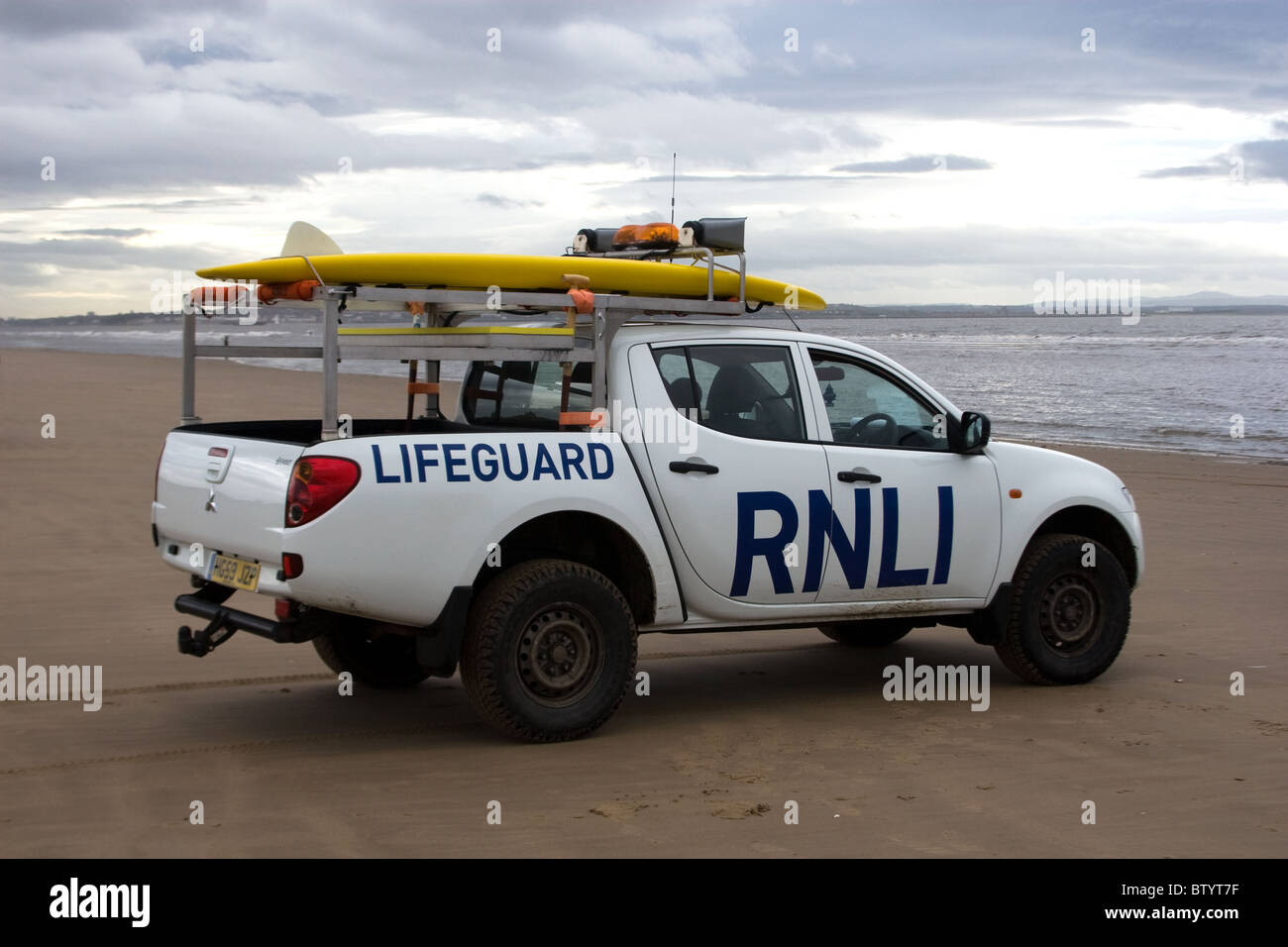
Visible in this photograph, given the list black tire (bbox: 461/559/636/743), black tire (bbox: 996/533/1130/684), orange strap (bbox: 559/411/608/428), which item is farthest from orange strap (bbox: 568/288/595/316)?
black tire (bbox: 996/533/1130/684)

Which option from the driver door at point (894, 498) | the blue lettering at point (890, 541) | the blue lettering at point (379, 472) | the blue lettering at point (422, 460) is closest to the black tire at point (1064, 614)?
the driver door at point (894, 498)

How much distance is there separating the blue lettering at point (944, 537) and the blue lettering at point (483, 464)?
7.94ft

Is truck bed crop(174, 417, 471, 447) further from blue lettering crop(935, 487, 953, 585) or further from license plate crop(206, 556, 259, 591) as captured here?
blue lettering crop(935, 487, 953, 585)

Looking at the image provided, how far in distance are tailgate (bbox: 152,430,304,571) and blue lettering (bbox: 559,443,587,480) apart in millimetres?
1121

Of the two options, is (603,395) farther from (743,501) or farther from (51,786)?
(51,786)

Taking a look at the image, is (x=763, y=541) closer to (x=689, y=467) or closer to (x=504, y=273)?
(x=689, y=467)

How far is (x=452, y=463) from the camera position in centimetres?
585

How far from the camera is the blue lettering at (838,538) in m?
6.77

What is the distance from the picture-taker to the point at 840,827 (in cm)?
518

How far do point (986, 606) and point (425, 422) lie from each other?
2999 mm

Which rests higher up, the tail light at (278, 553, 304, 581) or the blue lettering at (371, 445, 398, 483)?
the blue lettering at (371, 445, 398, 483)

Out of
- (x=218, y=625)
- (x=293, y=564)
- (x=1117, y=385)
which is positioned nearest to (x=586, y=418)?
(x=293, y=564)

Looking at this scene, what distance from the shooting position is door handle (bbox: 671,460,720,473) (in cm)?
646
